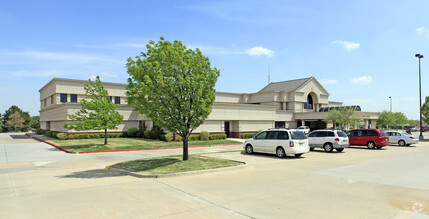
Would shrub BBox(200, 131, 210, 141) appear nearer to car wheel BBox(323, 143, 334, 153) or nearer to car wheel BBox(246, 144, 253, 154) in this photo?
car wheel BBox(246, 144, 253, 154)

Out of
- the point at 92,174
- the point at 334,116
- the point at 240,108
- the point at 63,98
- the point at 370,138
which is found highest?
the point at 63,98

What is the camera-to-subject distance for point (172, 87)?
13.0m

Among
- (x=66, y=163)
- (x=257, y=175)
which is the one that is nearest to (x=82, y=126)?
(x=66, y=163)

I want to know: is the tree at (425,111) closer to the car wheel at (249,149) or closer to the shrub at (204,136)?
the shrub at (204,136)

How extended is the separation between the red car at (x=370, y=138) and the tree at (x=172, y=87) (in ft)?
56.0

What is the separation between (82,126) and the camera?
987 inches

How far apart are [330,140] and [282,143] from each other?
581cm

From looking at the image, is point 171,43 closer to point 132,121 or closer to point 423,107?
point 132,121

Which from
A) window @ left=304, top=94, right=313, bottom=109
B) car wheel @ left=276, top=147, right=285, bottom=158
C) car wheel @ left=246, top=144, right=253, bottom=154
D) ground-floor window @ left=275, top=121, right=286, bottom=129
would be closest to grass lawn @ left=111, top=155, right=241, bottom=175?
car wheel @ left=276, top=147, right=285, bottom=158

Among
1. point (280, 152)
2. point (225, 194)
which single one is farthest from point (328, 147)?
point (225, 194)

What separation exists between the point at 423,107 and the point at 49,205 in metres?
47.8

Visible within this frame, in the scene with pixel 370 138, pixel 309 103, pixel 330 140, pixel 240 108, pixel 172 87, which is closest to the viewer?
pixel 172 87

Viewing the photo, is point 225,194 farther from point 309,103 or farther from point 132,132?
point 309,103

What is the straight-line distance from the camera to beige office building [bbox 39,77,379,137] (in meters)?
34.9
